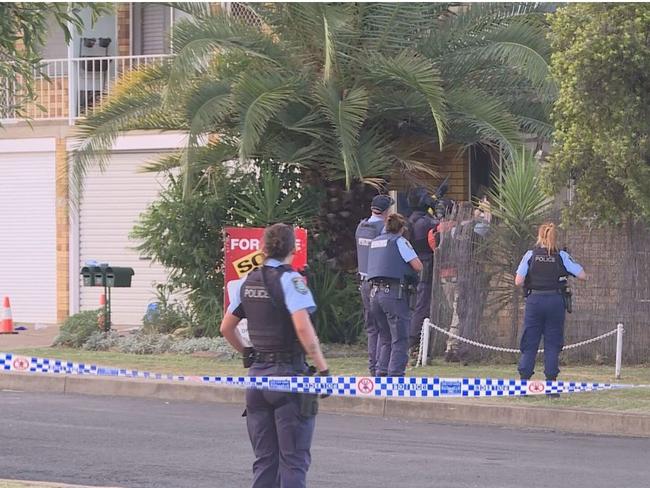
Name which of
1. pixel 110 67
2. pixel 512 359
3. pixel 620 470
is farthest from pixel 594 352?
pixel 110 67

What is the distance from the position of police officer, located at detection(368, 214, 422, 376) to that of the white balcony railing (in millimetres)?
10232

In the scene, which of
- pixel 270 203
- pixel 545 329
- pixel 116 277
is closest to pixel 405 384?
pixel 545 329

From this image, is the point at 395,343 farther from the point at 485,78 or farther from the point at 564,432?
the point at 485,78

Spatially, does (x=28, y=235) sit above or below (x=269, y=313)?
above

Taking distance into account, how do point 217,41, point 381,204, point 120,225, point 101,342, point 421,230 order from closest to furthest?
point 381,204
point 421,230
point 217,41
point 101,342
point 120,225

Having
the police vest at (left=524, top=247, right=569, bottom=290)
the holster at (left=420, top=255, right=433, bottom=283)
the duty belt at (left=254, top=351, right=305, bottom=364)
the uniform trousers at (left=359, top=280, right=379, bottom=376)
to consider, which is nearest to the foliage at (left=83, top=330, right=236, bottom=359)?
the holster at (left=420, top=255, right=433, bottom=283)

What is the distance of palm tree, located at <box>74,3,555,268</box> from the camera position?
15.9 meters

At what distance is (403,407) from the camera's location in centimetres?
1252

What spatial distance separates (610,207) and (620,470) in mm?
5678

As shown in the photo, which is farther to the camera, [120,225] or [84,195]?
[84,195]

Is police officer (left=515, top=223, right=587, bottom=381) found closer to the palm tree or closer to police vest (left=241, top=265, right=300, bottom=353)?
the palm tree

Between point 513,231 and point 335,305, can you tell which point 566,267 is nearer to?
point 513,231

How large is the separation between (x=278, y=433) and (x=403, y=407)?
5552 mm

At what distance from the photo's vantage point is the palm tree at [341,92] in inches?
627
